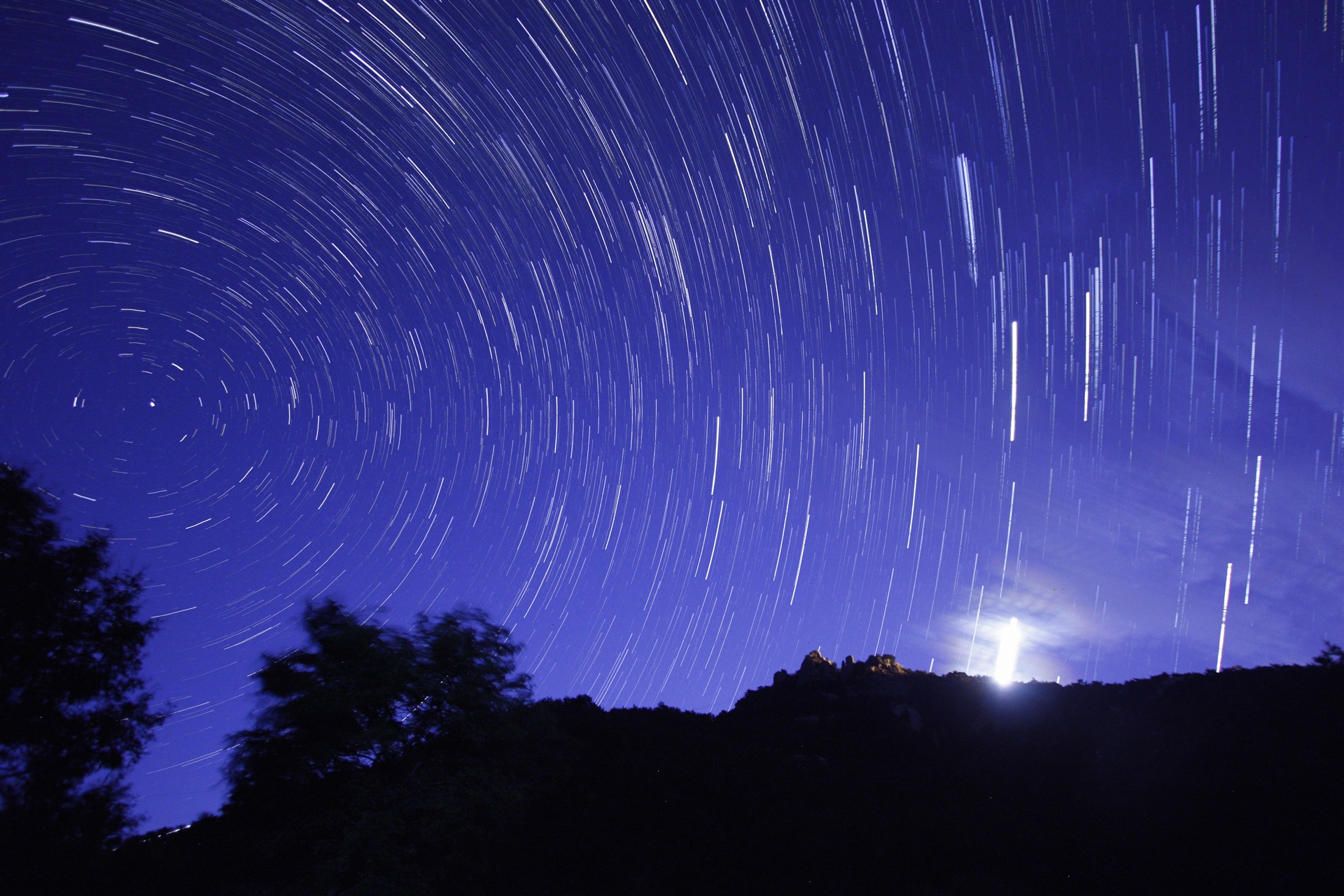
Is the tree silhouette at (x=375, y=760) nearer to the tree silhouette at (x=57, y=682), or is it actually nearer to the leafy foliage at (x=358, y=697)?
the leafy foliage at (x=358, y=697)

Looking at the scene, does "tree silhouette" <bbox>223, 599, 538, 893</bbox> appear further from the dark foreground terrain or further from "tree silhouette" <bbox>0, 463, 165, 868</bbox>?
"tree silhouette" <bbox>0, 463, 165, 868</bbox>

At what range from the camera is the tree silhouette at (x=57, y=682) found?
45.0ft

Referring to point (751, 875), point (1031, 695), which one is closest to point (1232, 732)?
point (1031, 695)

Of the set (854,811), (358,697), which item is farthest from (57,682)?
(854,811)

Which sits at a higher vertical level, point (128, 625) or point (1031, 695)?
point (1031, 695)

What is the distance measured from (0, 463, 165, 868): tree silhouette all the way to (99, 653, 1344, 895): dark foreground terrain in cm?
189

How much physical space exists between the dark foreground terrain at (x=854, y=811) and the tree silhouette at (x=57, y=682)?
1.89 metres

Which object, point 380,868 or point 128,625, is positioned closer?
point 380,868

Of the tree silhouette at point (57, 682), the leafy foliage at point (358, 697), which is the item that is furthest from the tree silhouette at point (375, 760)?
the tree silhouette at point (57, 682)

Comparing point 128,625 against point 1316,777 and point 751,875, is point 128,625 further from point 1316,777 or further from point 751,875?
point 1316,777

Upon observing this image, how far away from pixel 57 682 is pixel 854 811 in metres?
22.4

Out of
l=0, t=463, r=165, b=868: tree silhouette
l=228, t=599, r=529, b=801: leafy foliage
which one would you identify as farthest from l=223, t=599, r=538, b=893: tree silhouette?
l=0, t=463, r=165, b=868: tree silhouette

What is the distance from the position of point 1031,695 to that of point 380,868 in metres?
26.6

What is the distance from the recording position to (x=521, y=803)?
1489cm
